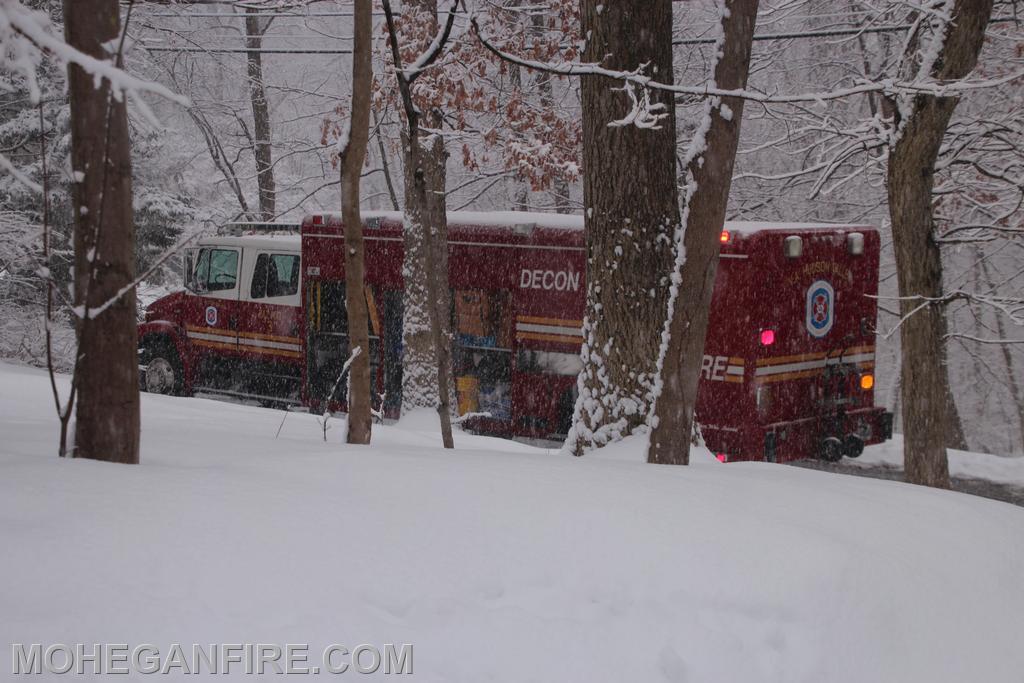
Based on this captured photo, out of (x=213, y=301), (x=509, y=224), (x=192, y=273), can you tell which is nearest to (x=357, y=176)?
(x=509, y=224)

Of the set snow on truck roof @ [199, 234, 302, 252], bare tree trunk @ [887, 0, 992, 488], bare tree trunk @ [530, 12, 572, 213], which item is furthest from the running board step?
bare tree trunk @ [887, 0, 992, 488]

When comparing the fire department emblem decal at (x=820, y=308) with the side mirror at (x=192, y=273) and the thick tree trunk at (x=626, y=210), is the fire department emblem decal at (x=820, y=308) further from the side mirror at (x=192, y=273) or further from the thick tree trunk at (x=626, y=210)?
the side mirror at (x=192, y=273)

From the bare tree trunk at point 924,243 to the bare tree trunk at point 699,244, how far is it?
7.99 ft

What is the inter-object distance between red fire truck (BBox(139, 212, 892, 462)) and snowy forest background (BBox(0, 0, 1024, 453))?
0.92 metres

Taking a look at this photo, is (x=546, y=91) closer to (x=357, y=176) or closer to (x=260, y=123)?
(x=260, y=123)

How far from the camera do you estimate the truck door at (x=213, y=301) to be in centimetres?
1408

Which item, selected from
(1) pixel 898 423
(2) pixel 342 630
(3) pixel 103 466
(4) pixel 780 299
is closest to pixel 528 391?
(4) pixel 780 299

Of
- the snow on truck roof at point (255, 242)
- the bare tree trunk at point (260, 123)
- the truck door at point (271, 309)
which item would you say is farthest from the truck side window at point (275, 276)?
the bare tree trunk at point (260, 123)

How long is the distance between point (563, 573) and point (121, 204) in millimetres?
2225

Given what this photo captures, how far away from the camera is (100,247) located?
3.89m

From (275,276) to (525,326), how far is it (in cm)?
415

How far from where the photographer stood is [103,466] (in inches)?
145

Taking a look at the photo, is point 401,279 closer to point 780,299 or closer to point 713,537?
point 780,299

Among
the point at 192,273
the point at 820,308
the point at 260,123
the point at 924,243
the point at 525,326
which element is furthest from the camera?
the point at 260,123
